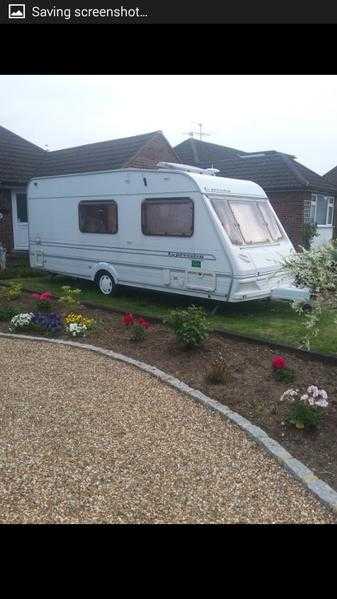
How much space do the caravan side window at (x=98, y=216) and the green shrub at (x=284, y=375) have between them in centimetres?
605

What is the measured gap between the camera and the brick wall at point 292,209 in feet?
66.2

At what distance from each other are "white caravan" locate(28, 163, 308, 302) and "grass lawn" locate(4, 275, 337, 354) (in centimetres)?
45

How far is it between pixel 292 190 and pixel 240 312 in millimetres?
12114

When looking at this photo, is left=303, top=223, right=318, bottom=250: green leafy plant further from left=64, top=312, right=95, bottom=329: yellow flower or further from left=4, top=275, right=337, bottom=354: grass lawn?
left=64, top=312, right=95, bottom=329: yellow flower

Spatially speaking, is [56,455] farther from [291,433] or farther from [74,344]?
[74,344]

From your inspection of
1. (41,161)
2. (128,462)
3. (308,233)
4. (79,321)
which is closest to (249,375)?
(128,462)

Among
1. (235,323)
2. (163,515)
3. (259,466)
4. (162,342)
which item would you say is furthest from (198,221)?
(163,515)

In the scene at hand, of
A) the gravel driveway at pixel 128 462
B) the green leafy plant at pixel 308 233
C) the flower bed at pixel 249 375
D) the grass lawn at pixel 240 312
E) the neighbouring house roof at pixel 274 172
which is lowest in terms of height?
the gravel driveway at pixel 128 462

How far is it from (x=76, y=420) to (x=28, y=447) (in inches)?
25.4

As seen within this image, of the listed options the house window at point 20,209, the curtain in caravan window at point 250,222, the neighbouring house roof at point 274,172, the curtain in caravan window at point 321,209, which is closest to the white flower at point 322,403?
the curtain in caravan window at point 250,222

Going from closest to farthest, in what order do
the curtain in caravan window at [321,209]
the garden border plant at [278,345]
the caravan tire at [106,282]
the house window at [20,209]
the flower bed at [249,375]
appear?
the flower bed at [249,375] < the garden border plant at [278,345] < the caravan tire at [106,282] < the house window at [20,209] < the curtain in caravan window at [321,209]

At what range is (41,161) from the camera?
20.7 m

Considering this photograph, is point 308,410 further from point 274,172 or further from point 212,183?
point 274,172

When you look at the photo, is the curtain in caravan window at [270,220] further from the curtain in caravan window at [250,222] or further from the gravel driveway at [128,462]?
the gravel driveway at [128,462]
